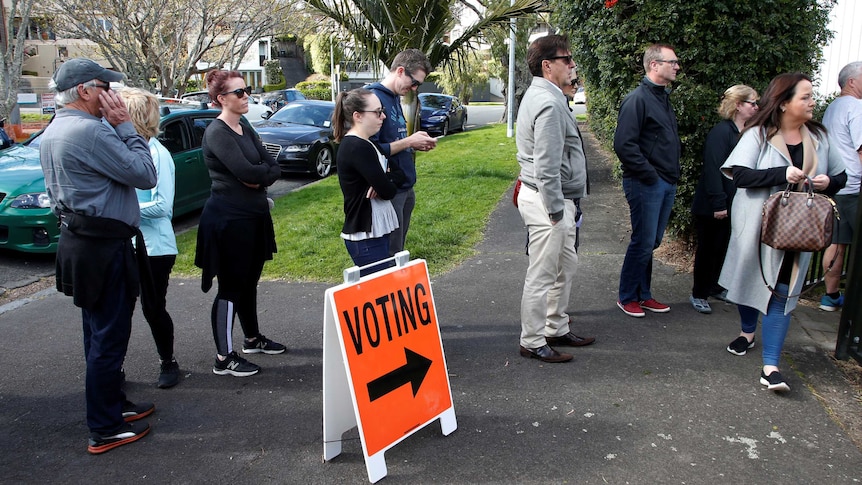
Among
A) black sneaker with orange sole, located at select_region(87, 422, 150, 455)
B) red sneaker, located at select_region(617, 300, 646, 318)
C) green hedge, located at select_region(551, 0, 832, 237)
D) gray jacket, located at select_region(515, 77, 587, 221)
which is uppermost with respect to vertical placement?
green hedge, located at select_region(551, 0, 832, 237)

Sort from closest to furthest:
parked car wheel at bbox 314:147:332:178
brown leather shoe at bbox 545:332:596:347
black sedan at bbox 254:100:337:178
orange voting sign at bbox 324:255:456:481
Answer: orange voting sign at bbox 324:255:456:481, brown leather shoe at bbox 545:332:596:347, black sedan at bbox 254:100:337:178, parked car wheel at bbox 314:147:332:178

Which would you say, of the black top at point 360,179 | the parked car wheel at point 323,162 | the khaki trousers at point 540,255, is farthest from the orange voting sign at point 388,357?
the parked car wheel at point 323,162

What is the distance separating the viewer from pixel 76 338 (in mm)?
5152

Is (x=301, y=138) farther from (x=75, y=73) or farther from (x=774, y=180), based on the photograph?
(x=774, y=180)

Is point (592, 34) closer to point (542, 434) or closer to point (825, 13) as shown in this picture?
point (825, 13)

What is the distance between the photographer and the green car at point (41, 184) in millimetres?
7227

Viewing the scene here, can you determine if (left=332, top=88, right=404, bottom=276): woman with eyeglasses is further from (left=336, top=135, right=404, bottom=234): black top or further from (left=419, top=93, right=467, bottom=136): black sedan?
(left=419, top=93, right=467, bottom=136): black sedan

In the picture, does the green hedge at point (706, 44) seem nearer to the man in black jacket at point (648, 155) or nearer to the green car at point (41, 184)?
the man in black jacket at point (648, 155)

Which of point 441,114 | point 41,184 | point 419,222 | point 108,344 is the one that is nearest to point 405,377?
Answer: point 108,344

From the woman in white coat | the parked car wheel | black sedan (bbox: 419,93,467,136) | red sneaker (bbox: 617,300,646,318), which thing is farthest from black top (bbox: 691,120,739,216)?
black sedan (bbox: 419,93,467,136)

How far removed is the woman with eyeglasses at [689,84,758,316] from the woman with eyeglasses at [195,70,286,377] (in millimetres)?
3441

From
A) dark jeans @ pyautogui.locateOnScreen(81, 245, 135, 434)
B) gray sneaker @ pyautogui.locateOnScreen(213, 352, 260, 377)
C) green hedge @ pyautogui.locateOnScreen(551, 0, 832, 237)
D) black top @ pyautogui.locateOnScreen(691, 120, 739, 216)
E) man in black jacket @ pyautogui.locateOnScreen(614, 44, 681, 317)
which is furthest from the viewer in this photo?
green hedge @ pyautogui.locateOnScreen(551, 0, 832, 237)

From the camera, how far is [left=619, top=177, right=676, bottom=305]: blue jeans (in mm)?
5125

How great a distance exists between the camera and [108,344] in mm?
3484
